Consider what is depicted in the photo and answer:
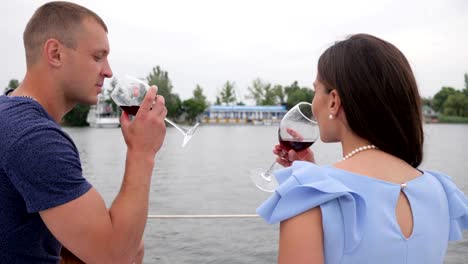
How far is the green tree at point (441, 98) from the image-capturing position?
105 meters

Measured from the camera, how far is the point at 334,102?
1423 millimetres

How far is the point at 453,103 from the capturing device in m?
96.8

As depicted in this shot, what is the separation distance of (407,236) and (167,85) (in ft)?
262

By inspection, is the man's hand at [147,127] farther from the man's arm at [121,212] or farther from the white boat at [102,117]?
the white boat at [102,117]

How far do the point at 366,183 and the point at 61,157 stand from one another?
0.84m

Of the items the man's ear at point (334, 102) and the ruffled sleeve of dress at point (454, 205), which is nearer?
the man's ear at point (334, 102)

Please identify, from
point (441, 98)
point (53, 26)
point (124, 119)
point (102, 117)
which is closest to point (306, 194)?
point (124, 119)

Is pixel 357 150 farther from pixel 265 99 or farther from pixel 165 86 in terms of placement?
pixel 265 99

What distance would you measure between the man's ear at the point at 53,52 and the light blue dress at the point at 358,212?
879mm

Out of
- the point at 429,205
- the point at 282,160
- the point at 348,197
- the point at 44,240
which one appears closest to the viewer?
the point at 348,197

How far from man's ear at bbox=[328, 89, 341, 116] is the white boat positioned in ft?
261

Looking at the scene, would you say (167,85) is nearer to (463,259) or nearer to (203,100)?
(203,100)

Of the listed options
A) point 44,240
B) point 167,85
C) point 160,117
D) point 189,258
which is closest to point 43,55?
point 160,117

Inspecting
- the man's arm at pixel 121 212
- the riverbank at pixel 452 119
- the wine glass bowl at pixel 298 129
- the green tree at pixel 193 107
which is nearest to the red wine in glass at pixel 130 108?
the man's arm at pixel 121 212
